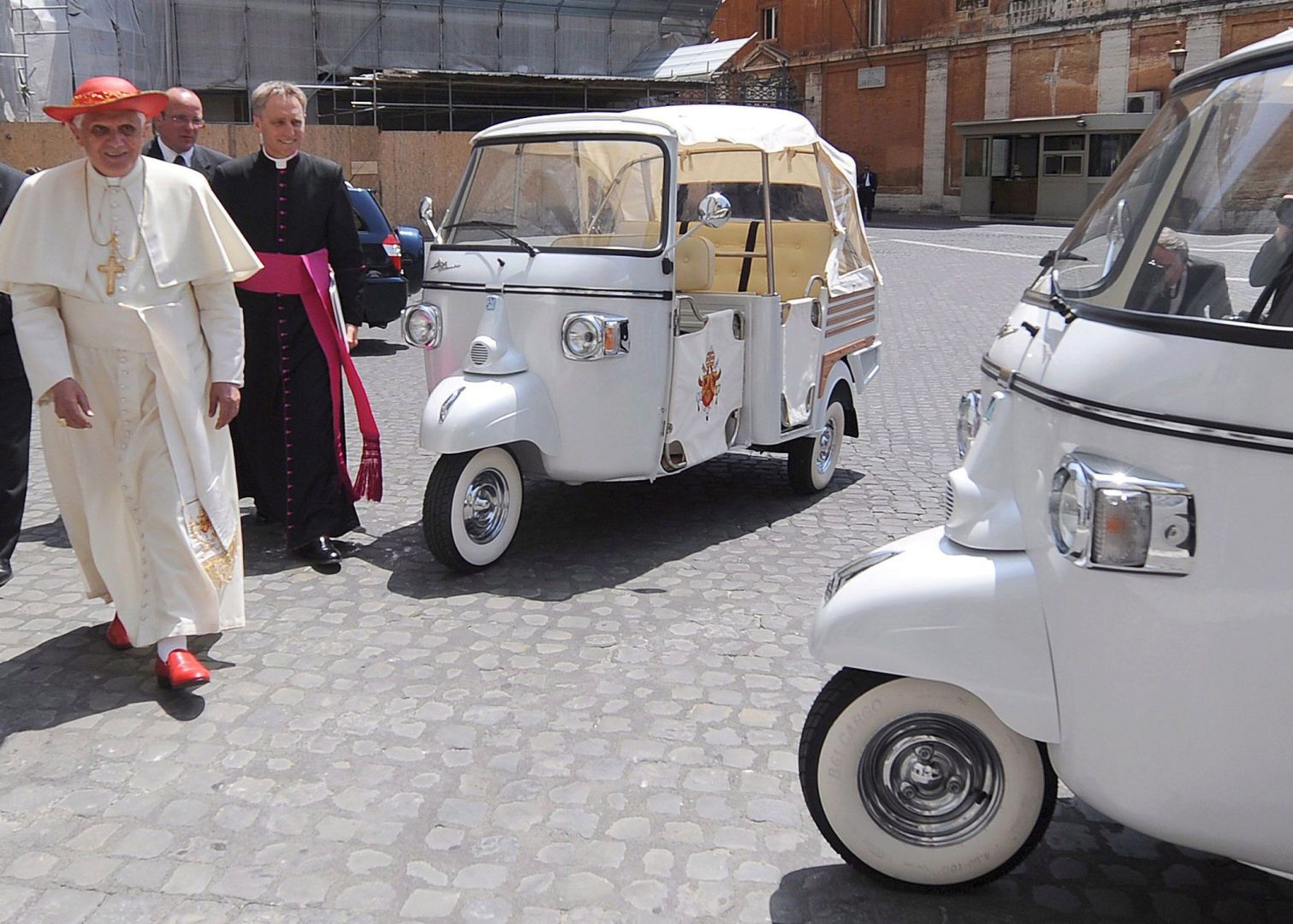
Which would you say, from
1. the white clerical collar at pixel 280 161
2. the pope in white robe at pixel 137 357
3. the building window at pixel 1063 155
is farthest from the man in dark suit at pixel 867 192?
the pope in white robe at pixel 137 357

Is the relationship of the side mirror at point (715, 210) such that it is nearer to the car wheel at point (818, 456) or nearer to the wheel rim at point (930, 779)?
the car wheel at point (818, 456)

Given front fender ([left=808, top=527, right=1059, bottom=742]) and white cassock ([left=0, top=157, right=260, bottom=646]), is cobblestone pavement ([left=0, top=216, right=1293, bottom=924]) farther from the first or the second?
front fender ([left=808, top=527, right=1059, bottom=742])

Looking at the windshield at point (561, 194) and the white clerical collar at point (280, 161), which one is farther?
the windshield at point (561, 194)

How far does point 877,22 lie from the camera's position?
159ft

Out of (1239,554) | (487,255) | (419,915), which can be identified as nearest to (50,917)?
(419,915)

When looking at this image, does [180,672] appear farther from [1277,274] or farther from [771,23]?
[771,23]

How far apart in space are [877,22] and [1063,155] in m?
12.1

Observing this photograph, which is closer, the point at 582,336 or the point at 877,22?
the point at 582,336

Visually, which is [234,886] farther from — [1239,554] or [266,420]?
[266,420]

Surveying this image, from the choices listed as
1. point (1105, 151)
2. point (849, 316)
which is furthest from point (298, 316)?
point (1105, 151)

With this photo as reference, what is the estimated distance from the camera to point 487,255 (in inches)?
243

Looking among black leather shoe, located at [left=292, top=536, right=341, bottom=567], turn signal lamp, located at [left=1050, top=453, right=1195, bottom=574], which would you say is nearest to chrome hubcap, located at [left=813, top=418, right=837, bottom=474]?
black leather shoe, located at [left=292, top=536, right=341, bottom=567]

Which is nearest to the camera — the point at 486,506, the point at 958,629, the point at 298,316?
the point at 958,629

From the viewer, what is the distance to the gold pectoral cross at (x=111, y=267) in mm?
4371
